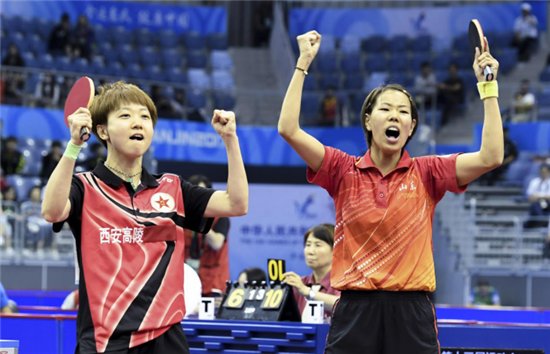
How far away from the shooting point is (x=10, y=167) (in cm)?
1342

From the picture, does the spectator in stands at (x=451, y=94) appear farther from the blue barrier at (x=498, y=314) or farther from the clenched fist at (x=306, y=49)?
the clenched fist at (x=306, y=49)

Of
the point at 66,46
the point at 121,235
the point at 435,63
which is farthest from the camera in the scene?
the point at 435,63

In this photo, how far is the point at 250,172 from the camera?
14.7 metres

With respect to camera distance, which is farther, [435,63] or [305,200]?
[435,63]

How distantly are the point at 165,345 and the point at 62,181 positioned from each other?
0.67 metres

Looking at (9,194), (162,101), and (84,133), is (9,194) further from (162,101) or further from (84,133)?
(84,133)

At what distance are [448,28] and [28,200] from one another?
35.3 feet

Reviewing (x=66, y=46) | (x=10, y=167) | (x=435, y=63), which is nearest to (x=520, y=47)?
(x=435, y=63)

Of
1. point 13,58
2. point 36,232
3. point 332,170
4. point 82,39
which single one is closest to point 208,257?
point 332,170

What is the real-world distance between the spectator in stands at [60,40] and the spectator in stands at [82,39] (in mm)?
113

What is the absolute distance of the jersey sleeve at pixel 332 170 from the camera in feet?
11.7

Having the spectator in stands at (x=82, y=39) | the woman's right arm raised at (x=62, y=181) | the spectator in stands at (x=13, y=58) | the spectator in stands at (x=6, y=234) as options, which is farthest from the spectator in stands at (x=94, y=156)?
the woman's right arm raised at (x=62, y=181)

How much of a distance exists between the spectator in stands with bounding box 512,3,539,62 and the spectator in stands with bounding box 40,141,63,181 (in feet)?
32.2

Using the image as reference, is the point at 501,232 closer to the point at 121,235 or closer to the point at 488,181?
the point at 488,181
